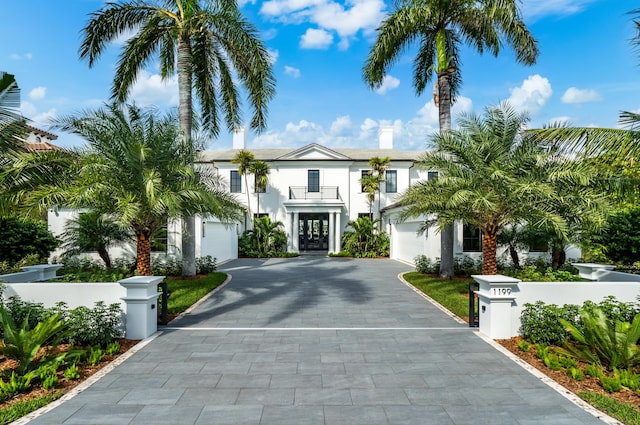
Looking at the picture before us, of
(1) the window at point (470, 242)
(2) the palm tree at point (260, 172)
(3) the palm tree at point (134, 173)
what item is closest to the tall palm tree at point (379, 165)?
(2) the palm tree at point (260, 172)

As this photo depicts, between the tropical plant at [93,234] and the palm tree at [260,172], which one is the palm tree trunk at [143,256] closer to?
the tropical plant at [93,234]

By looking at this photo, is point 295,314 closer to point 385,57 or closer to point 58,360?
point 58,360

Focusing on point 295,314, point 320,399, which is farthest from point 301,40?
point 320,399

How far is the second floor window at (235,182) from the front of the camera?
89.6 ft

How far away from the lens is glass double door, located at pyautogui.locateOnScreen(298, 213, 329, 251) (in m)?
28.0

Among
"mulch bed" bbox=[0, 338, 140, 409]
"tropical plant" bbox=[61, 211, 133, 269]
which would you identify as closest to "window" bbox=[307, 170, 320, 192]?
"tropical plant" bbox=[61, 211, 133, 269]

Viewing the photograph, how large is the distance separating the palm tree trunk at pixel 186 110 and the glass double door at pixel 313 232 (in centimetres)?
1453

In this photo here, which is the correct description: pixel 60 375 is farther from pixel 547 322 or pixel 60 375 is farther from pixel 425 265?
pixel 425 265

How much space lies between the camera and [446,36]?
1444cm

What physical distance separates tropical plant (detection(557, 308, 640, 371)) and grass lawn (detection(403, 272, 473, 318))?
2.96m

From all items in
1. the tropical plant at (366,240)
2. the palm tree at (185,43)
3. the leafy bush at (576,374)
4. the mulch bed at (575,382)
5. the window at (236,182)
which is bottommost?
the mulch bed at (575,382)

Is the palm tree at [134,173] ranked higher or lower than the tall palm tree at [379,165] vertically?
lower

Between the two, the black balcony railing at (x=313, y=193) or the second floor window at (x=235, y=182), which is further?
the second floor window at (x=235, y=182)

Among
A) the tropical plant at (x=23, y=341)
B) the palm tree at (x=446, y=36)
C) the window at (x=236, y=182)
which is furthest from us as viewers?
the window at (x=236, y=182)
